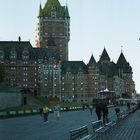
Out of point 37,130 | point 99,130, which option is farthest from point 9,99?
point 99,130

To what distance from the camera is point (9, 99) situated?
318ft

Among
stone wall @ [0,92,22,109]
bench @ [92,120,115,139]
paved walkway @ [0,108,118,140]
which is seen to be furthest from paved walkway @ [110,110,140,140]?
Answer: stone wall @ [0,92,22,109]

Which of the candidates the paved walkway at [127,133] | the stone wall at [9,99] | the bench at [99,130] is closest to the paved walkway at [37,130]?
the bench at [99,130]

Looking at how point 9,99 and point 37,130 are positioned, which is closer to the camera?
point 37,130

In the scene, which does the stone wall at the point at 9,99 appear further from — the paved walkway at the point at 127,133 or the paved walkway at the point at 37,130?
the paved walkway at the point at 127,133

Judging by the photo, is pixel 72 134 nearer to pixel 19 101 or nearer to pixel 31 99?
pixel 19 101

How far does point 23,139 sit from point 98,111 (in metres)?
11.7

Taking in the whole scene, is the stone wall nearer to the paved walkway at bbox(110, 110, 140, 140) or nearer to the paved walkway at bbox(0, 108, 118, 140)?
the paved walkway at bbox(0, 108, 118, 140)

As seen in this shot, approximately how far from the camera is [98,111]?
38.2 meters

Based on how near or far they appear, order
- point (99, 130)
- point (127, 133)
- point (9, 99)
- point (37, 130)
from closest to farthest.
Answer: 1. point (99, 130)
2. point (127, 133)
3. point (37, 130)
4. point (9, 99)

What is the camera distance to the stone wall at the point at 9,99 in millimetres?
91250

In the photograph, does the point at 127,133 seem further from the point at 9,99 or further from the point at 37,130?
the point at 9,99

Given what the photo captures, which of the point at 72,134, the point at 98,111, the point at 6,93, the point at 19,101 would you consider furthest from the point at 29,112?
the point at 72,134

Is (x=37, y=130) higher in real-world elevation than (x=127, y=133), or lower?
higher
